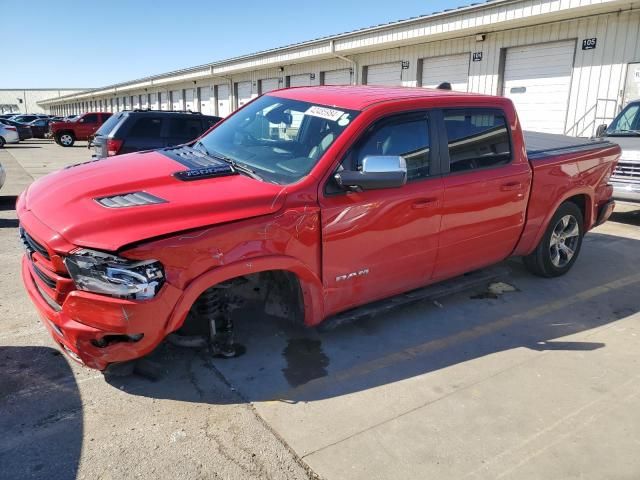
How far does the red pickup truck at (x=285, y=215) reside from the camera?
2.64 metres

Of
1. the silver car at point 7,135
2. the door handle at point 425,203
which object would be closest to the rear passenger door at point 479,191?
the door handle at point 425,203

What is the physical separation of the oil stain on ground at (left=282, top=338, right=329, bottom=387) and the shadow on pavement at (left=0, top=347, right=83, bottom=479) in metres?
1.32

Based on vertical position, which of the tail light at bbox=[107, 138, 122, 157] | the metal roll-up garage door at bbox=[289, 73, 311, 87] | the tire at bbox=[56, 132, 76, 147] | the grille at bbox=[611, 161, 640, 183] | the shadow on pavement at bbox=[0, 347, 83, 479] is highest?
the metal roll-up garage door at bbox=[289, 73, 311, 87]

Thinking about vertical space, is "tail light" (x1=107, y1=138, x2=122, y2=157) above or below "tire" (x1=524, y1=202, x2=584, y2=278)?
above

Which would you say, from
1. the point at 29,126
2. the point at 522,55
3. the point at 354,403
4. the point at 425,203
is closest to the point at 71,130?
the point at 29,126

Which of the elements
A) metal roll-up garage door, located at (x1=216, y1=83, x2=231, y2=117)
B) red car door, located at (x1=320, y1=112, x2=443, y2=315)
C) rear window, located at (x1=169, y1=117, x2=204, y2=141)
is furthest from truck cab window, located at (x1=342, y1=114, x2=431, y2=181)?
metal roll-up garage door, located at (x1=216, y1=83, x2=231, y2=117)

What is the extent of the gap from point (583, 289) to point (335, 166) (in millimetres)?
3384

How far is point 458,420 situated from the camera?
2.89 m

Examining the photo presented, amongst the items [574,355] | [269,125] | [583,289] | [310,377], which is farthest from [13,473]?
[583,289]

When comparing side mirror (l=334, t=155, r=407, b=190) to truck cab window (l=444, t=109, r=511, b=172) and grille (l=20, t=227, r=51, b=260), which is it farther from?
grille (l=20, t=227, r=51, b=260)

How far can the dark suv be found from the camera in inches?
365

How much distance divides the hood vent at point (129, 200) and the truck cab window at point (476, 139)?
2.34 meters

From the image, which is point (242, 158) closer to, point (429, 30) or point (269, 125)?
point (269, 125)

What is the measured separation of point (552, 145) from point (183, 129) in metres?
7.39
